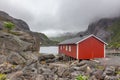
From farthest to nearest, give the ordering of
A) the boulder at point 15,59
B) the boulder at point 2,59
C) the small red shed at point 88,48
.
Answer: the small red shed at point 88,48 → the boulder at point 15,59 → the boulder at point 2,59

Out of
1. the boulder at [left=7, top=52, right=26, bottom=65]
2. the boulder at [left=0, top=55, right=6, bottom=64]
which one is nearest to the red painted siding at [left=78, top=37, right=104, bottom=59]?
the boulder at [left=7, top=52, right=26, bottom=65]

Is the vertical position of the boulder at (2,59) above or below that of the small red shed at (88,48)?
below

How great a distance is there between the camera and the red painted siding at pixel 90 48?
3934cm

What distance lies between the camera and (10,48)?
2267cm

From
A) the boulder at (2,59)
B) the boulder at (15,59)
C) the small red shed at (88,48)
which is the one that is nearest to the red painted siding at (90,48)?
the small red shed at (88,48)

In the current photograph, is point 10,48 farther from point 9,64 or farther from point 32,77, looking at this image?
point 32,77

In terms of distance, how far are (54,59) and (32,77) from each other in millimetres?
28273

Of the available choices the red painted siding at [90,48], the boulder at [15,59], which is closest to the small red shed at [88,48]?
the red painted siding at [90,48]

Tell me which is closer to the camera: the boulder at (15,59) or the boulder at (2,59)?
the boulder at (2,59)

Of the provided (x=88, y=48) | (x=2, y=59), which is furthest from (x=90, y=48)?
(x=2, y=59)

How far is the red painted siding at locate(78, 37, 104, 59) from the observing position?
3934cm

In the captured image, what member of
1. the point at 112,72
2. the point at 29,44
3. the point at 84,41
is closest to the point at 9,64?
the point at 29,44

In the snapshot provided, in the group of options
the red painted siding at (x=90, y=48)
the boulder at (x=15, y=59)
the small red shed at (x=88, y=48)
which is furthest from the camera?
the red painted siding at (x=90, y=48)

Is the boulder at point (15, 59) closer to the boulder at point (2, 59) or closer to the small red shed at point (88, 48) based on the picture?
the boulder at point (2, 59)
